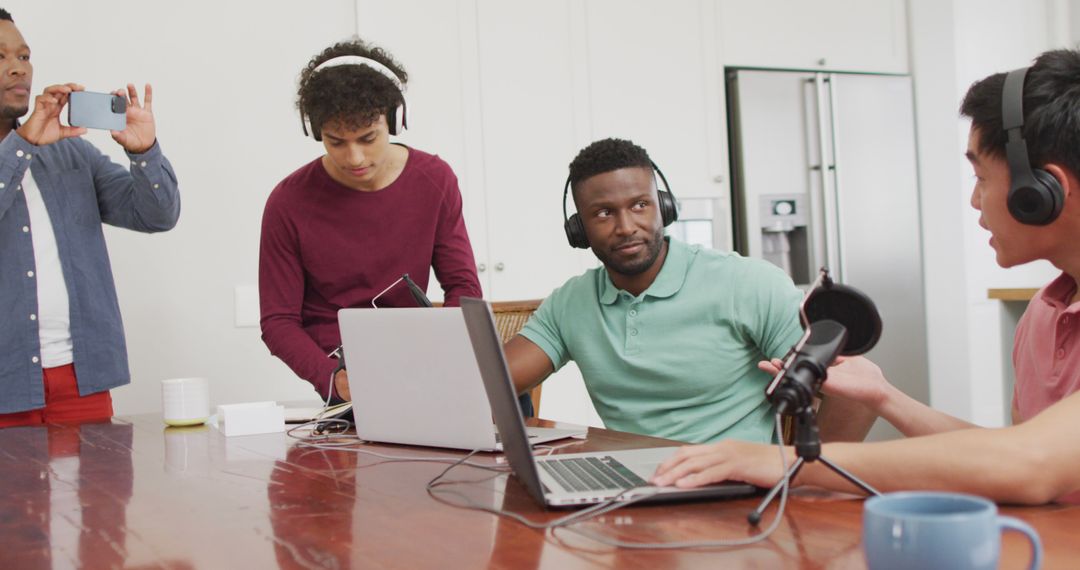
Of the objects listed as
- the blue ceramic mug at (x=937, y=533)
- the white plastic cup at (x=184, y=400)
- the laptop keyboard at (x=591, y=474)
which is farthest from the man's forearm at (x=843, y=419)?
the white plastic cup at (x=184, y=400)

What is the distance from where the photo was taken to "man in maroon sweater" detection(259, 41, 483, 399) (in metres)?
2.02

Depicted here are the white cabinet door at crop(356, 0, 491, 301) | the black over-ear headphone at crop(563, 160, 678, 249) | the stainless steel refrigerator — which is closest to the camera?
the black over-ear headphone at crop(563, 160, 678, 249)

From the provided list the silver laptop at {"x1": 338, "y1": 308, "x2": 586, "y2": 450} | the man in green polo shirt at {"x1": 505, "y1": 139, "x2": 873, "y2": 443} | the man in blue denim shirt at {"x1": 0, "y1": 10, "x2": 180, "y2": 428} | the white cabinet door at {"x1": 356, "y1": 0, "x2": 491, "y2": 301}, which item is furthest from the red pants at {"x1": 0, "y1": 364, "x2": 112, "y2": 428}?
the white cabinet door at {"x1": 356, "y1": 0, "x2": 491, "y2": 301}

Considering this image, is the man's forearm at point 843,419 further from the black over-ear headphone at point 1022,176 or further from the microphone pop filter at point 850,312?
the microphone pop filter at point 850,312

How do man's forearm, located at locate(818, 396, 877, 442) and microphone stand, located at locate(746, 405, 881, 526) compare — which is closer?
microphone stand, located at locate(746, 405, 881, 526)

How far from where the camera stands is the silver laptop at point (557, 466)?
1016mm

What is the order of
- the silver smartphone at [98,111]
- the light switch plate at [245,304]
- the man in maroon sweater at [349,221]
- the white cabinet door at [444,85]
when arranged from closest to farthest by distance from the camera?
the man in maroon sweater at [349,221]
the silver smartphone at [98,111]
the light switch plate at [245,304]
the white cabinet door at [444,85]

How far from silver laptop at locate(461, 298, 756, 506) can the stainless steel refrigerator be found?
2.97 m

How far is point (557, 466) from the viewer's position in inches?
48.0

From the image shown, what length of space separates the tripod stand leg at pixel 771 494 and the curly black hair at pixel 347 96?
125 centimetres

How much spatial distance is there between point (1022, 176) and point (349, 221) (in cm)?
141

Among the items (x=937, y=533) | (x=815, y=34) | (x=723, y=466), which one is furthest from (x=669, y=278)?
(x=815, y=34)

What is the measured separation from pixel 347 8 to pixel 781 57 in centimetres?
183

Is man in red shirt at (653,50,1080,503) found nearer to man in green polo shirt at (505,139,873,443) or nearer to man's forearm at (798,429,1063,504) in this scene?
man's forearm at (798,429,1063,504)
